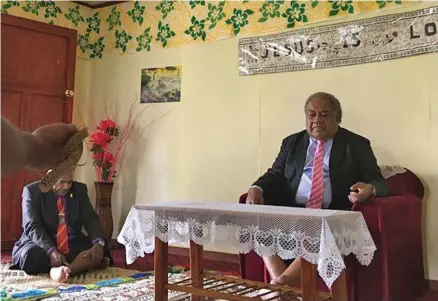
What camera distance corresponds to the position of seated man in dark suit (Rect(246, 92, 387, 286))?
2678 mm

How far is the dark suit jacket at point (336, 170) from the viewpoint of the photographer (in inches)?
105

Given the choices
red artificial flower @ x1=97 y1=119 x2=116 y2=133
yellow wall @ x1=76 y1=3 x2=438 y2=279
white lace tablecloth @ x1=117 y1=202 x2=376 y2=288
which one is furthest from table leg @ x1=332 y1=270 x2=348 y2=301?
red artificial flower @ x1=97 y1=119 x2=116 y2=133

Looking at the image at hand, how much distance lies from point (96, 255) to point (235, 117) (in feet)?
4.92

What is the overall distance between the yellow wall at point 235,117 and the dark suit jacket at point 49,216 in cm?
105

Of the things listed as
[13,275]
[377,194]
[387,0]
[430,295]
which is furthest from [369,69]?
[13,275]

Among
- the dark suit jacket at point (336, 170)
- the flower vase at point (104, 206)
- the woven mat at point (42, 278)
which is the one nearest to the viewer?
the dark suit jacket at point (336, 170)

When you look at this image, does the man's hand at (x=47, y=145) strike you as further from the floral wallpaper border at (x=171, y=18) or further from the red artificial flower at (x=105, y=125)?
the red artificial flower at (x=105, y=125)

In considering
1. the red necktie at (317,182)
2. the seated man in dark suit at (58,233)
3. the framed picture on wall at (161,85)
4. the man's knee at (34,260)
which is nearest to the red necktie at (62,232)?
the seated man in dark suit at (58,233)

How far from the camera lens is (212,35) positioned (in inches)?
164

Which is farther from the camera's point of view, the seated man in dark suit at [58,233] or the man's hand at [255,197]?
the seated man in dark suit at [58,233]

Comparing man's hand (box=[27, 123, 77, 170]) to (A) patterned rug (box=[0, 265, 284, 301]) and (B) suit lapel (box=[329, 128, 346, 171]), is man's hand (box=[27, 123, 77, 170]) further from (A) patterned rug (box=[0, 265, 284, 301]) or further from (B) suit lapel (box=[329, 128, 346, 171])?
(B) suit lapel (box=[329, 128, 346, 171])

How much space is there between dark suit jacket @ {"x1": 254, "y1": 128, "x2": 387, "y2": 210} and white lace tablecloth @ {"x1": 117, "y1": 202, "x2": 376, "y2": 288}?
23.3 inches

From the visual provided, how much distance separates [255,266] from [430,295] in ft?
3.59

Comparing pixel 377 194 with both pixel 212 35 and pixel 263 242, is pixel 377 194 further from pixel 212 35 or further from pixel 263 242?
pixel 212 35
